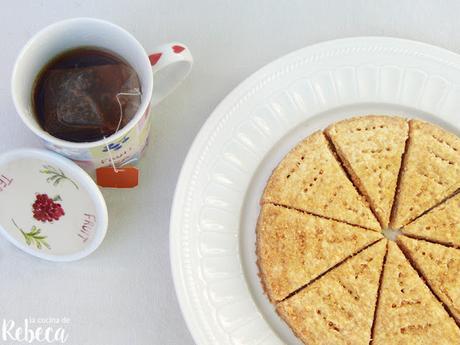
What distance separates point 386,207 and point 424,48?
13.7 inches

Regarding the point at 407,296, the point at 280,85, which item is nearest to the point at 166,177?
the point at 280,85

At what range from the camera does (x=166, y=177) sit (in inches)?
58.9

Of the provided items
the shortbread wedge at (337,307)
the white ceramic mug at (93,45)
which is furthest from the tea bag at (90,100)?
the shortbread wedge at (337,307)

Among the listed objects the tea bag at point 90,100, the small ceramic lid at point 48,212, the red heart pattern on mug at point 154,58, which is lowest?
the small ceramic lid at point 48,212

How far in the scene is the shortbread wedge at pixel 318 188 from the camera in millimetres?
1360

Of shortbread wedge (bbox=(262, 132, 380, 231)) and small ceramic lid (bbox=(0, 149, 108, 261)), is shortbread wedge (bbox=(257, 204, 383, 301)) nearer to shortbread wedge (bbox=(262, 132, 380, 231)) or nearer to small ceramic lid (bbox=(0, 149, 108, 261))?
shortbread wedge (bbox=(262, 132, 380, 231))

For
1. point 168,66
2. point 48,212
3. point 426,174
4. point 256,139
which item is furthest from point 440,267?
point 48,212

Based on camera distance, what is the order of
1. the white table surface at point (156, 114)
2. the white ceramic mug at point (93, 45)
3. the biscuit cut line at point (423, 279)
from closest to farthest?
the white ceramic mug at point (93, 45) → the biscuit cut line at point (423, 279) → the white table surface at point (156, 114)

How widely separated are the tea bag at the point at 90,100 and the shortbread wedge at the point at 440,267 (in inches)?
23.6

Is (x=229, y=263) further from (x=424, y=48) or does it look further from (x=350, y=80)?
(x=424, y=48)

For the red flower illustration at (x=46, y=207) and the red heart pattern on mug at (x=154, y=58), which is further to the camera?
the red flower illustration at (x=46, y=207)

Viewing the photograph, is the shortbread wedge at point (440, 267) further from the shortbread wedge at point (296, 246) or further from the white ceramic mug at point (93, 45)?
the white ceramic mug at point (93, 45)

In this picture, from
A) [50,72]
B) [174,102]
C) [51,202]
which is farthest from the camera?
[174,102]

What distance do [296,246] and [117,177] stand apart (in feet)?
1.28
